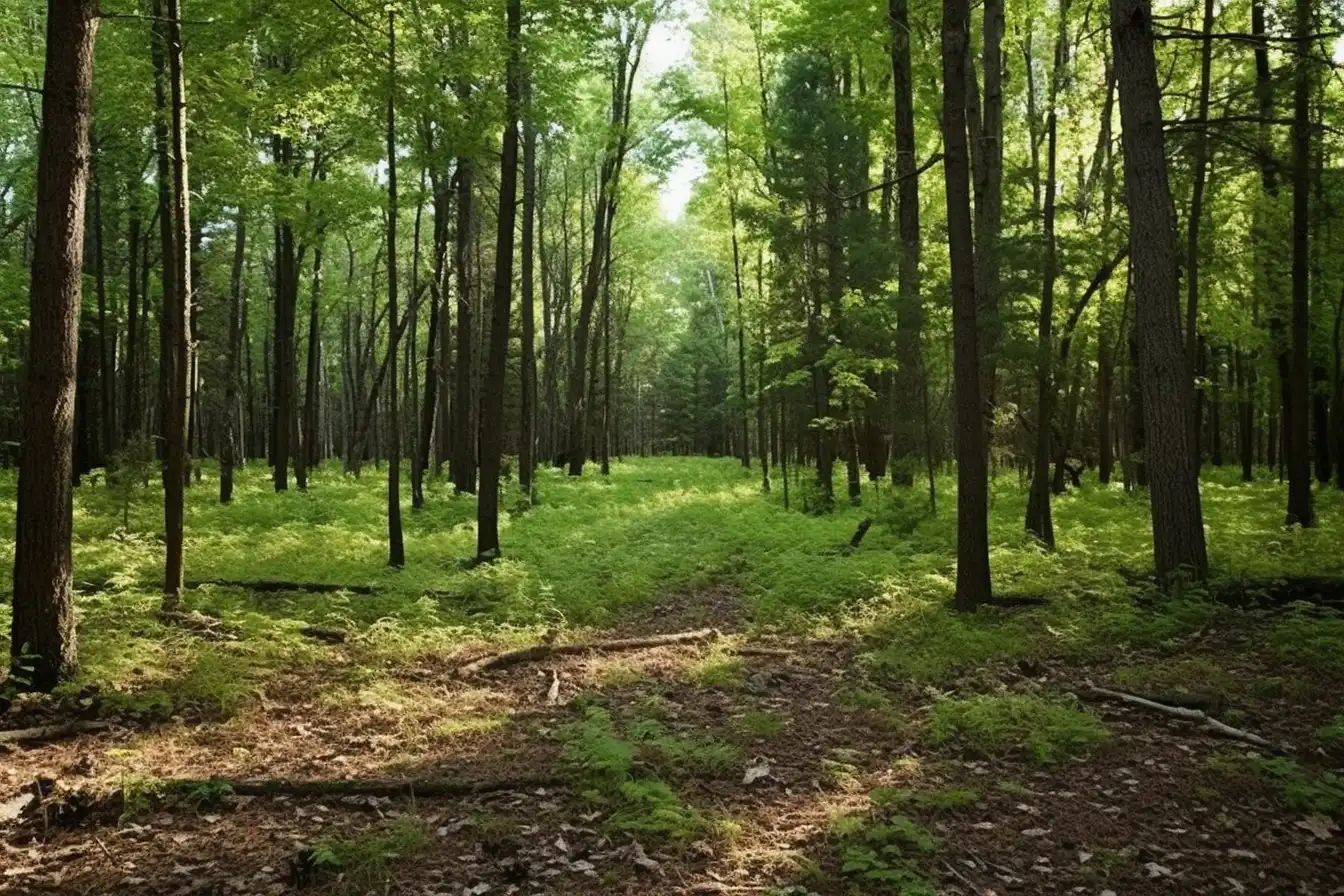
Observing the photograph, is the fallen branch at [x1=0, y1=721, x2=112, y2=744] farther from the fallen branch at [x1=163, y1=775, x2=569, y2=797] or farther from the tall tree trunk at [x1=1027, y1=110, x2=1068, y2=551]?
the tall tree trunk at [x1=1027, y1=110, x2=1068, y2=551]

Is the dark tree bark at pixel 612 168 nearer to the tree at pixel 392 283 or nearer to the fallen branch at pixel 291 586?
the tree at pixel 392 283

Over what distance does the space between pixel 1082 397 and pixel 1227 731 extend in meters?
24.2

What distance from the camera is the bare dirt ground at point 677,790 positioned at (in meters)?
4.11

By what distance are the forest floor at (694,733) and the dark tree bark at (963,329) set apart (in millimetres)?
609

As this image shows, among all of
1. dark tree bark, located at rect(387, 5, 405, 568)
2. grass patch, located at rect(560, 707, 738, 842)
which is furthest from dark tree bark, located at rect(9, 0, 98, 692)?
dark tree bark, located at rect(387, 5, 405, 568)

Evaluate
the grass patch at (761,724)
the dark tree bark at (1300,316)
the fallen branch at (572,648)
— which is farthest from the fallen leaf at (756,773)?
the dark tree bark at (1300,316)

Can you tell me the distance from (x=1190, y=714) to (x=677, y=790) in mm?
A: 3955

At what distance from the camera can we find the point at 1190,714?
20.1 feet

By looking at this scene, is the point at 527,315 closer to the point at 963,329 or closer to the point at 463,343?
the point at 463,343

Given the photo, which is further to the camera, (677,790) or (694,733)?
(694,733)

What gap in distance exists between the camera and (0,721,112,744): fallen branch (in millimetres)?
5680

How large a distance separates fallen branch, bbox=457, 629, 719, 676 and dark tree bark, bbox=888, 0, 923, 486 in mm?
7289

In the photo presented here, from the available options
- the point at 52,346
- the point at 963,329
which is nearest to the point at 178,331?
the point at 52,346

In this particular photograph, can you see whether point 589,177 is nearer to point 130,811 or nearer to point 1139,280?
point 1139,280
